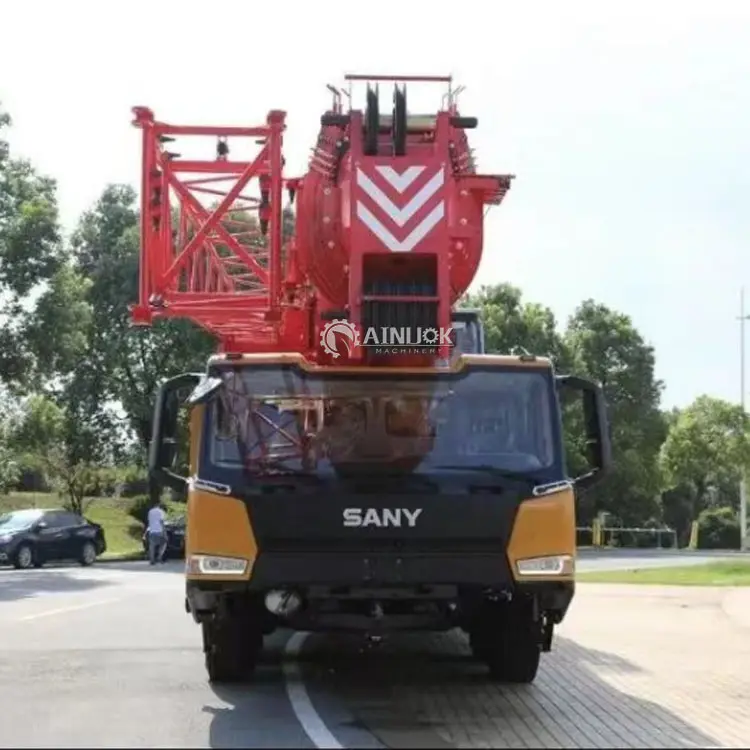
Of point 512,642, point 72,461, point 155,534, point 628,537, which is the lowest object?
point 628,537

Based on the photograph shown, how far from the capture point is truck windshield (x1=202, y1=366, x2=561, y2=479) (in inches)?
359

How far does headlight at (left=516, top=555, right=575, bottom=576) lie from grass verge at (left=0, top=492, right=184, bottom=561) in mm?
30235

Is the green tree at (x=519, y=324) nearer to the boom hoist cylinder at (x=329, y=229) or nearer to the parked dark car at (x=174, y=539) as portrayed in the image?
the parked dark car at (x=174, y=539)

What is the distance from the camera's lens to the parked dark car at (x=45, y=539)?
30.3m

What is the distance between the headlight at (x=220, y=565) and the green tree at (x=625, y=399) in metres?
45.8

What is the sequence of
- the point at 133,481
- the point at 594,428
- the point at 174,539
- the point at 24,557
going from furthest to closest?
the point at 133,481, the point at 174,539, the point at 24,557, the point at 594,428

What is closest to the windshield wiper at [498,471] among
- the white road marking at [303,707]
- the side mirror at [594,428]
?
the side mirror at [594,428]

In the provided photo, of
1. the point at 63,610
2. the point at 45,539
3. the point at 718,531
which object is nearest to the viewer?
the point at 63,610

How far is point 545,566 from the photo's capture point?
9.06m

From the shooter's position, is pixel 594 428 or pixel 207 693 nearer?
pixel 594 428

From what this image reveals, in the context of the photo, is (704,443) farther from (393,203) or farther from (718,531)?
(393,203)

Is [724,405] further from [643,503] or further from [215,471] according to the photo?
[215,471]

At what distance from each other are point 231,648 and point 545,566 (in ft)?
8.26

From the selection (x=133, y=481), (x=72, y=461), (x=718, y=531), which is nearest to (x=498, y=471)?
(x=72, y=461)
